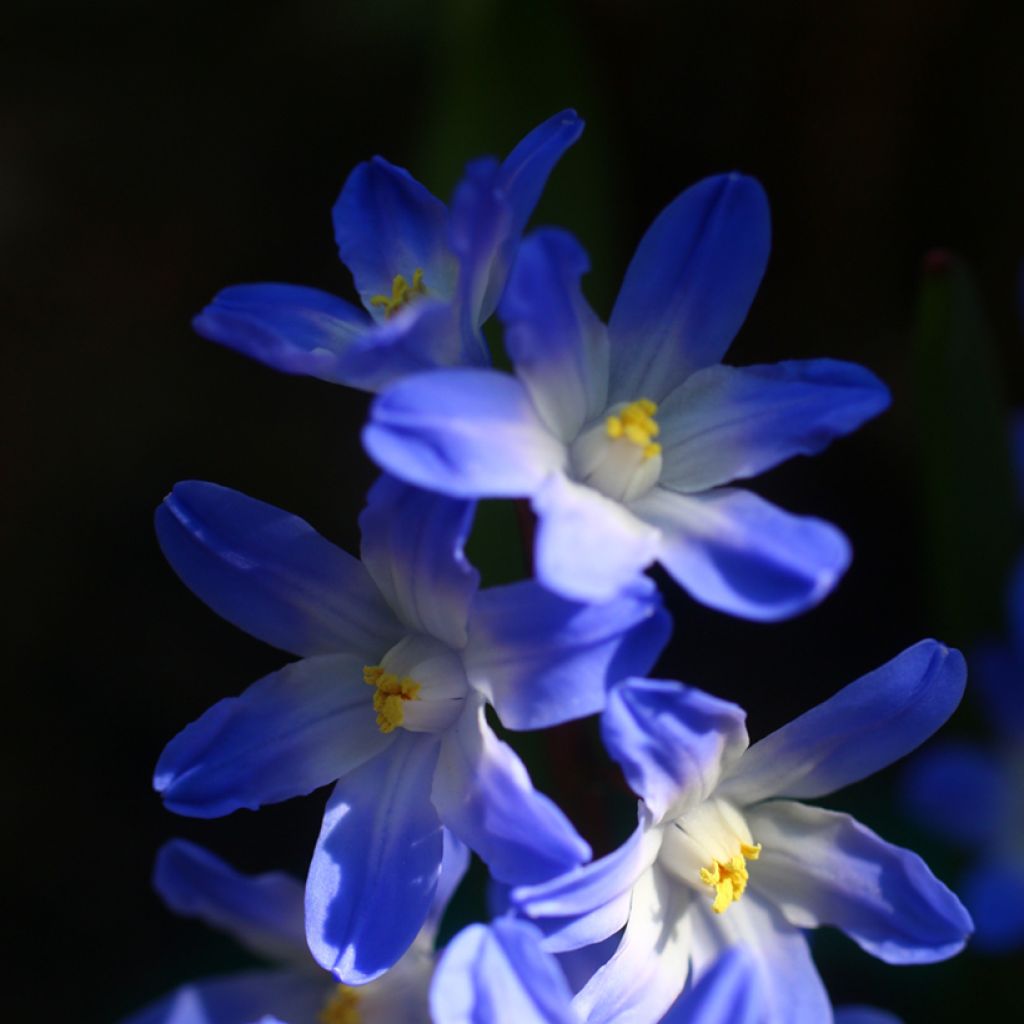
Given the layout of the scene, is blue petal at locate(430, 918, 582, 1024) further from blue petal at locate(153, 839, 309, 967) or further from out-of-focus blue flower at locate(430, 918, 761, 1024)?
blue petal at locate(153, 839, 309, 967)

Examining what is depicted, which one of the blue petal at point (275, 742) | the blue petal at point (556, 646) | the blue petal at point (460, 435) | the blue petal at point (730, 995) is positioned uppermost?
the blue petal at point (460, 435)

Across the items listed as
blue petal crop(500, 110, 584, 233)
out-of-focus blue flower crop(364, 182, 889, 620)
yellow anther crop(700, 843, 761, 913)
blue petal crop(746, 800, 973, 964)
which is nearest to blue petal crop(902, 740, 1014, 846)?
blue petal crop(746, 800, 973, 964)

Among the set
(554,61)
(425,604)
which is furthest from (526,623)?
(554,61)

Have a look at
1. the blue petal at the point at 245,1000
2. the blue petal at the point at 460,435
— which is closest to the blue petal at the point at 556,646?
the blue petal at the point at 460,435

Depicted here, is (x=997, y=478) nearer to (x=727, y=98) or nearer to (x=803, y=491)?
(x=803, y=491)

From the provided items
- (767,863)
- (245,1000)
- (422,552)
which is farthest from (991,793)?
(422,552)

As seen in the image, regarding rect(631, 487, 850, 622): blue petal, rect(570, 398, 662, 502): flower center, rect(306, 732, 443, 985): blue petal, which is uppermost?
rect(570, 398, 662, 502): flower center

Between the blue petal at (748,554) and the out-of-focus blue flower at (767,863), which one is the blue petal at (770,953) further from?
the blue petal at (748,554)
